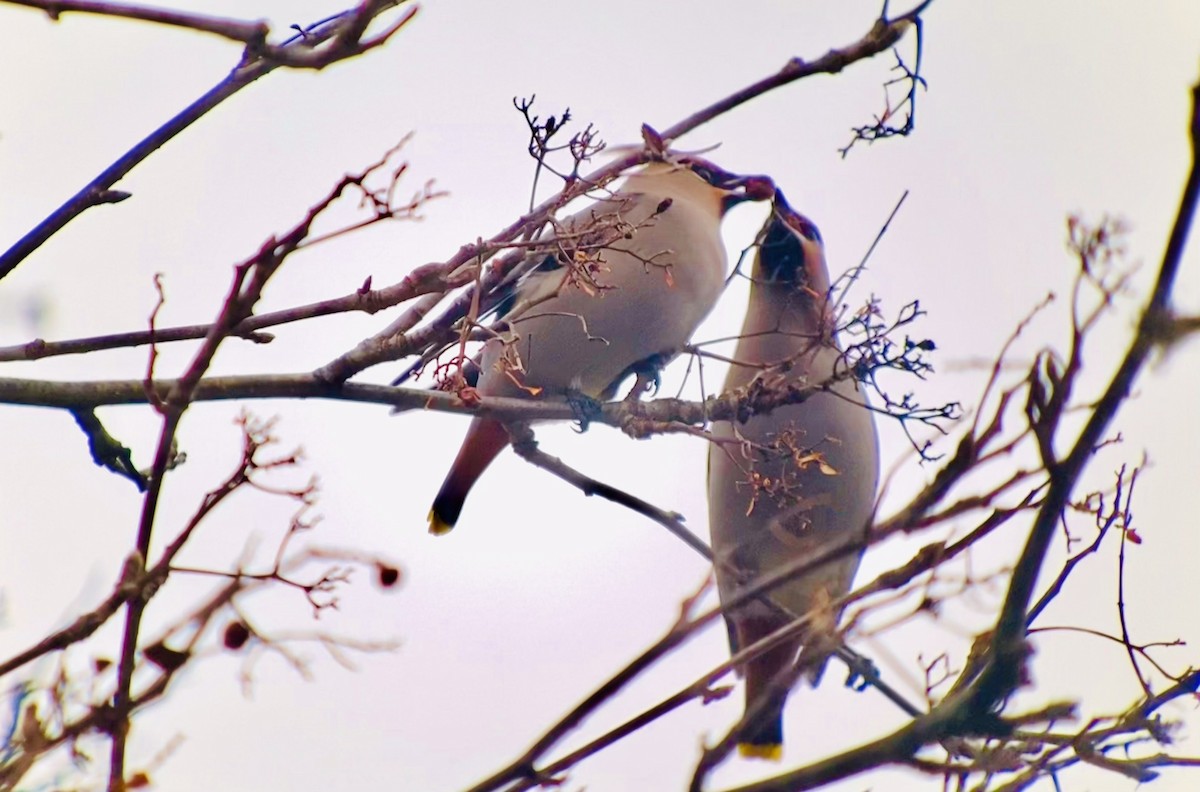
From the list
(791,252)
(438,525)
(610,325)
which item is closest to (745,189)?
(791,252)

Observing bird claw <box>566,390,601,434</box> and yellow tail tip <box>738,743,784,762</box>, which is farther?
yellow tail tip <box>738,743,784,762</box>

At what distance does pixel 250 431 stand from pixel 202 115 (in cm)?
49

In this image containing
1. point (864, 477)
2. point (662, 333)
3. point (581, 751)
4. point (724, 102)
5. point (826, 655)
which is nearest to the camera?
point (581, 751)

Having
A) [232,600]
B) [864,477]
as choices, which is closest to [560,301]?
[864,477]

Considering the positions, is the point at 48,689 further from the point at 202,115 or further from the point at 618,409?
the point at 618,409

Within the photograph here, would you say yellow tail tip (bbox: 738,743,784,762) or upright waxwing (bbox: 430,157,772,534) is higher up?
upright waxwing (bbox: 430,157,772,534)

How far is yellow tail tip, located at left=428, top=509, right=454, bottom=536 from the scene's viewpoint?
3588 mm

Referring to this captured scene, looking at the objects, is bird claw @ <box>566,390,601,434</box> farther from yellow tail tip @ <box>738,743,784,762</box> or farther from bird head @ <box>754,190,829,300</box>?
yellow tail tip @ <box>738,743,784,762</box>

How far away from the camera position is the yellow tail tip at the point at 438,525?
11.8 feet

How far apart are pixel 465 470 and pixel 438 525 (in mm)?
162

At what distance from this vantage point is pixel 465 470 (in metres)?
3.57

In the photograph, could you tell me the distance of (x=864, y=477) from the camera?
3.59 metres

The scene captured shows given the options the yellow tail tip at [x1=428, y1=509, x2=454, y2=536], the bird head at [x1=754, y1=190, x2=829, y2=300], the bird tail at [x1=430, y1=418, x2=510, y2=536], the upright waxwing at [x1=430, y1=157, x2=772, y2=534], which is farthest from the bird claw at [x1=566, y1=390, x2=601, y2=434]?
the bird head at [x1=754, y1=190, x2=829, y2=300]

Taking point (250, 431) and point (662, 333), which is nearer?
point (250, 431)
